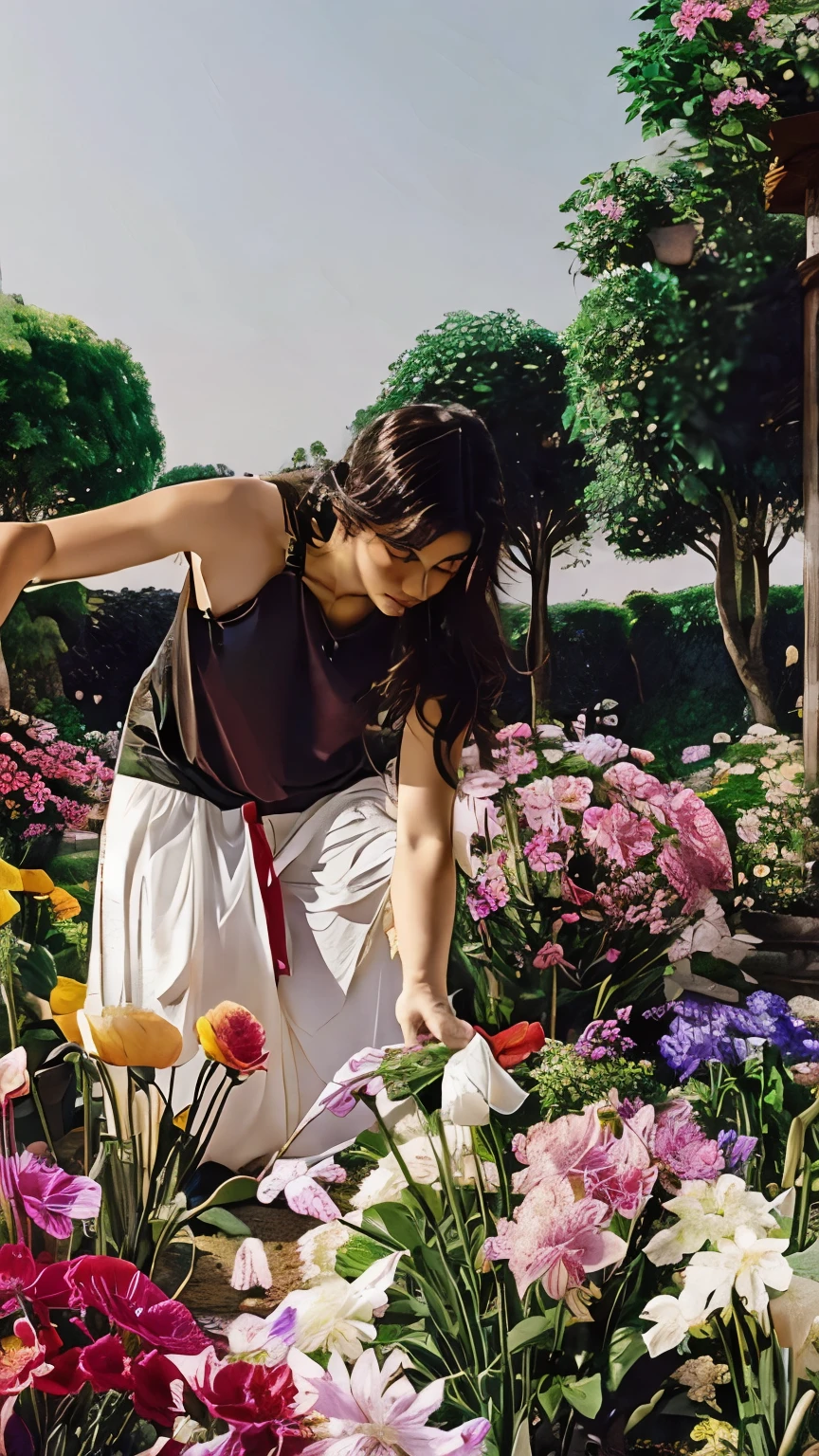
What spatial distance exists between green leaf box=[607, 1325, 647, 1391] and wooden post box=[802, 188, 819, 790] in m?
0.89

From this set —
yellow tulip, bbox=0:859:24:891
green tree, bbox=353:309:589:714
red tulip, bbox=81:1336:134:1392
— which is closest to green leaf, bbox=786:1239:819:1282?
green tree, bbox=353:309:589:714

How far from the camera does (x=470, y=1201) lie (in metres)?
1.64

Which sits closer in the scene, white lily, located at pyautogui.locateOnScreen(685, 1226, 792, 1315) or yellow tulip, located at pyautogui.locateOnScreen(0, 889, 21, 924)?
white lily, located at pyautogui.locateOnScreen(685, 1226, 792, 1315)

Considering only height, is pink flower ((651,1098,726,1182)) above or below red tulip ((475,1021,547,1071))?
below

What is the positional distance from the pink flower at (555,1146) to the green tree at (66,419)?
1.24 meters

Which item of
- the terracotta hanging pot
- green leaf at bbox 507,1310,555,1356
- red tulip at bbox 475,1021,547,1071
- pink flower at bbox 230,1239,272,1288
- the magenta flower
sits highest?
the terracotta hanging pot

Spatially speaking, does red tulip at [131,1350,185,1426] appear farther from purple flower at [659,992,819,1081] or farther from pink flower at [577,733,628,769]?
pink flower at [577,733,628,769]

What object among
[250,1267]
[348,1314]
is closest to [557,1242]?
[348,1314]

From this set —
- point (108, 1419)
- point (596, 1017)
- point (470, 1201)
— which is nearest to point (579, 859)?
point (596, 1017)

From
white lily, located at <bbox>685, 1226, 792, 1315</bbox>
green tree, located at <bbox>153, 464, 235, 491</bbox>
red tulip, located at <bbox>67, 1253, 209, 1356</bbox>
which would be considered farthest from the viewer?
green tree, located at <bbox>153, 464, 235, 491</bbox>

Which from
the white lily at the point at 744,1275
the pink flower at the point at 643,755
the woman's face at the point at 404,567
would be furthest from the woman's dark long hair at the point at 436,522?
the white lily at the point at 744,1275

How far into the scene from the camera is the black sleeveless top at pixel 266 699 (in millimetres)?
1733

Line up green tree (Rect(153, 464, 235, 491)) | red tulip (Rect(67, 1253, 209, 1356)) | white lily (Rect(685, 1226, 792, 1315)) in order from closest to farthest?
1. white lily (Rect(685, 1226, 792, 1315))
2. red tulip (Rect(67, 1253, 209, 1356))
3. green tree (Rect(153, 464, 235, 491))

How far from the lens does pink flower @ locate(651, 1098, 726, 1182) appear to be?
162 centimetres
